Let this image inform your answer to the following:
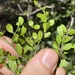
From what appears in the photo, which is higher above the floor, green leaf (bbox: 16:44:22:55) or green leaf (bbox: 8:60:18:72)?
green leaf (bbox: 16:44:22:55)

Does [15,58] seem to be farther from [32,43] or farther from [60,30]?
[60,30]

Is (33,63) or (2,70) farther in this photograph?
(2,70)

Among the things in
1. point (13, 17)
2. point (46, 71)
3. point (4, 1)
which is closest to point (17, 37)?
point (46, 71)

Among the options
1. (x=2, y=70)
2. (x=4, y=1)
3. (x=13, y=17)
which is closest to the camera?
(x=2, y=70)

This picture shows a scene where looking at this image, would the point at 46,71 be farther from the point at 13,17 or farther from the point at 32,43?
the point at 13,17

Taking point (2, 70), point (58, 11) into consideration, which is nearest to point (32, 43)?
point (2, 70)

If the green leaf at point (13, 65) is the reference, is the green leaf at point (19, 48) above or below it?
above

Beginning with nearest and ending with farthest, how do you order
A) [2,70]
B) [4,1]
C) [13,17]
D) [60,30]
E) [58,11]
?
[60,30]
[2,70]
[58,11]
[13,17]
[4,1]

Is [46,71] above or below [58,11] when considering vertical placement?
below

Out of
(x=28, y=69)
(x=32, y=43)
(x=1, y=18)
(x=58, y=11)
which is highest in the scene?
(x=1, y=18)

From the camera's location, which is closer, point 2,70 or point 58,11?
point 2,70
